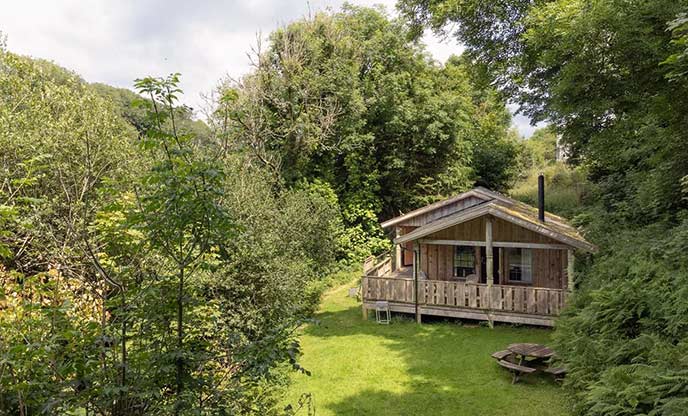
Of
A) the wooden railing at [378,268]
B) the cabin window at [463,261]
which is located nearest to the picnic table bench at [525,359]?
the cabin window at [463,261]

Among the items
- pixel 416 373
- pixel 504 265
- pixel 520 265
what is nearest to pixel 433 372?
pixel 416 373

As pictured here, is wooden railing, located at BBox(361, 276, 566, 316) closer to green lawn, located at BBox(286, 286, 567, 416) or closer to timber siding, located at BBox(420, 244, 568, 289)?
green lawn, located at BBox(286, 286, 567, 416)

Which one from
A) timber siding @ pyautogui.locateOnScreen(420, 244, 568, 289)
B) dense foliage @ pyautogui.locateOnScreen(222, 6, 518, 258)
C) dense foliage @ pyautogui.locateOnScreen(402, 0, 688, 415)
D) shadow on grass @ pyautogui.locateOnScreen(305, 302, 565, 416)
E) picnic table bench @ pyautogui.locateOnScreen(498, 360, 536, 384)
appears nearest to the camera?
dense foliage @ pyautogui.locateOnScreen(402, 0, 688, 415)

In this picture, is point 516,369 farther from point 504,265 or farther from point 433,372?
point 504,265

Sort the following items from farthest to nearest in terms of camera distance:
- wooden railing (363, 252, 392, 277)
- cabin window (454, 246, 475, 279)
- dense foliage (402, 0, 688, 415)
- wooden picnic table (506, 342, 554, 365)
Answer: cabin window (454, 246, 475, 279) < wooden railing (363, 252, 392, 277) < wooden picnic table (506, 342, 554, 365) < dense foliage (402, 0, 688, 415)

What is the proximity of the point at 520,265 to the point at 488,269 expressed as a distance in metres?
2.83

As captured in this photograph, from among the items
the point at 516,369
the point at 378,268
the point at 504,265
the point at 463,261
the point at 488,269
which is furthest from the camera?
the point at 378,268

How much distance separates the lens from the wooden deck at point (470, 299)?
509 inches

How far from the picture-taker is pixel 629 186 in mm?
15305

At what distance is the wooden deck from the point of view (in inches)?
509

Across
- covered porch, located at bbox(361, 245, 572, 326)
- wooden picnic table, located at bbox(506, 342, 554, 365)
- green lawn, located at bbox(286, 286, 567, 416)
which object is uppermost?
covered porch, located at bbox(361, 245, 572, 326)

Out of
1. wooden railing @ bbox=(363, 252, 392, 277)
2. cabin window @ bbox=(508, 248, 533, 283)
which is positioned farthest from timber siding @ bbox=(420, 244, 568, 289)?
wooden railing @ bbox=(363, 252, 392, 277)

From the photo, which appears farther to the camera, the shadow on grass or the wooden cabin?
the wooden cabin

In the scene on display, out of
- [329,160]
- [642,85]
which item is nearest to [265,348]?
[642,85]
